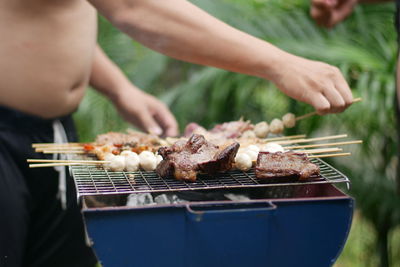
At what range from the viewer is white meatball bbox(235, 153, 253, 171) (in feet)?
6.95

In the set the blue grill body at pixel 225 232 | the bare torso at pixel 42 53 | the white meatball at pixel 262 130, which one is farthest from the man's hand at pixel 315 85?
the bare torso at pixel 42 53

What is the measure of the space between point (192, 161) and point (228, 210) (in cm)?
37

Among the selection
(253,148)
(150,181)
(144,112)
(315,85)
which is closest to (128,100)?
(144,112)

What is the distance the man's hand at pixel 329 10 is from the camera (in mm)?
3307

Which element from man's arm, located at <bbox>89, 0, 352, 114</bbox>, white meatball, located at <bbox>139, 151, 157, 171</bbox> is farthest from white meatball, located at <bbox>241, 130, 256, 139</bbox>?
white meatball, located at <bbox>139, 151, 157, 171</bbox>

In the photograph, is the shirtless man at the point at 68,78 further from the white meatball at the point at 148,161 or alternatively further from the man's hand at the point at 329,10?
the man's hand at the point at 329,10

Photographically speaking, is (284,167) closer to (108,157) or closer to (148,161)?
(148,161)

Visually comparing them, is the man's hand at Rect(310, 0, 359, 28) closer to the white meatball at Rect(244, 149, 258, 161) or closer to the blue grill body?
the white meatball at Rect(244, 149, 258, 161)

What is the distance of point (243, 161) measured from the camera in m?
2.12

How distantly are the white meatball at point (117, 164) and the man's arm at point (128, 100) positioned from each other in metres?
1.01

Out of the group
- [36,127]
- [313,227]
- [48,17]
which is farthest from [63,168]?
[313,227]

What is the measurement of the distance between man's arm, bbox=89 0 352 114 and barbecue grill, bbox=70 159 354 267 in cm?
39

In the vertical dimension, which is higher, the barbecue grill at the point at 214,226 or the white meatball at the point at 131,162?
the white meatball at the point at 131,162

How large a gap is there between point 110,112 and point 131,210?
11.2 ft
